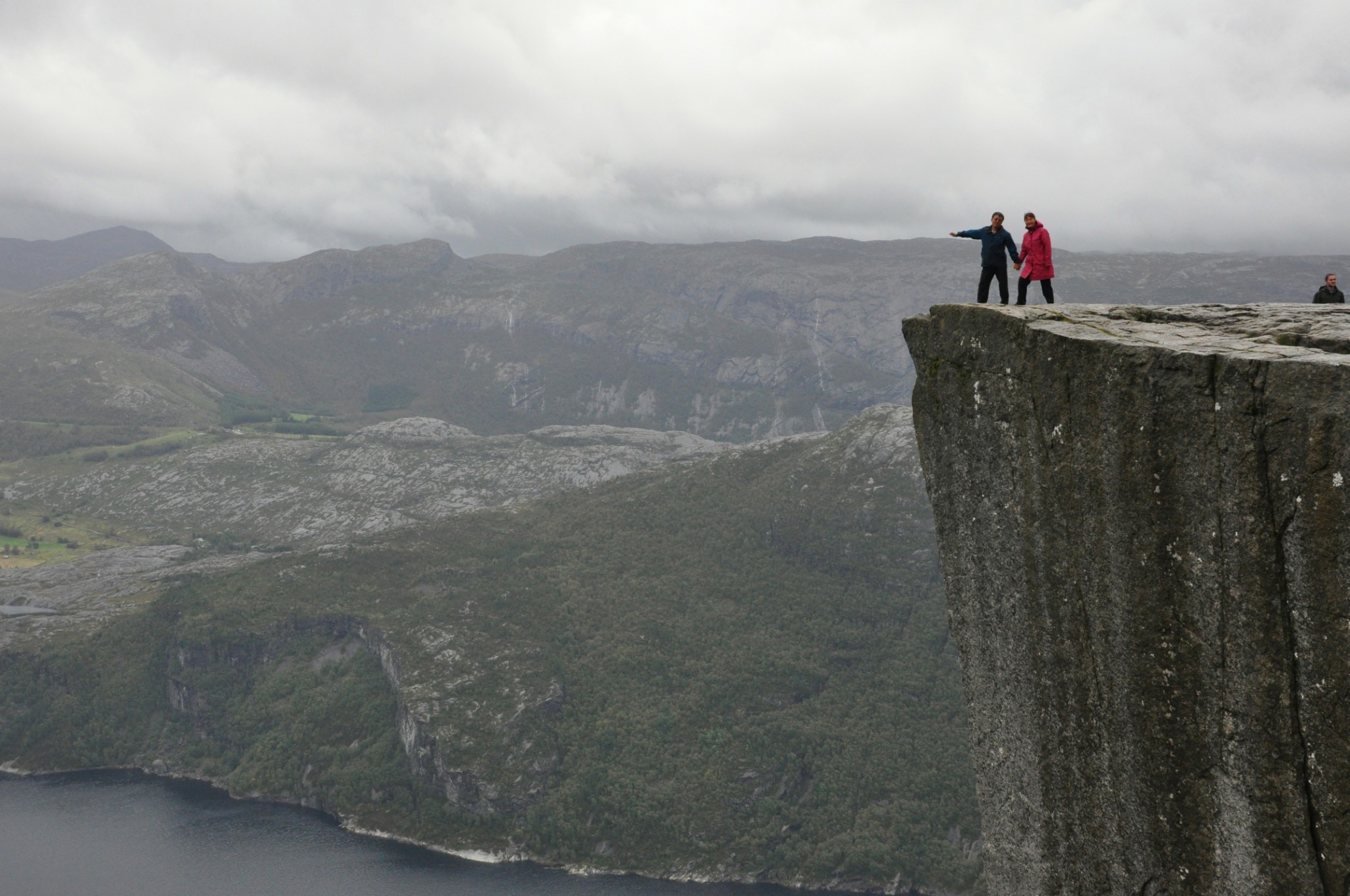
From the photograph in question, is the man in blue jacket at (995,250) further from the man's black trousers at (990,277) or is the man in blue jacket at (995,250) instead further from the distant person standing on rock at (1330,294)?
the distant person standing on rock at (1330,294)

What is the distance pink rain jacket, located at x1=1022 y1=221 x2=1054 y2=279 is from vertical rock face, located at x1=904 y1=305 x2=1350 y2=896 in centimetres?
381

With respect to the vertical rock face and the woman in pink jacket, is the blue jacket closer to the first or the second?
the woman in pink jacket

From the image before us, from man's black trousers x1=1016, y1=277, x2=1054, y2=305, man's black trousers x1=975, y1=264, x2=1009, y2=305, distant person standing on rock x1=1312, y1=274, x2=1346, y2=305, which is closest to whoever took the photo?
man's black trousers x1=975, y1=264, x2=1009, y2=305

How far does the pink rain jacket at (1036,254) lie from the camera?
22.5m

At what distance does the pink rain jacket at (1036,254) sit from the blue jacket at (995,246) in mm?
272

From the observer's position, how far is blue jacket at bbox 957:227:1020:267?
75.3ft

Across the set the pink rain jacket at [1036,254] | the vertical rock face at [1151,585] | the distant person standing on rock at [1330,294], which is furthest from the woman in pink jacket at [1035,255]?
the distant person standing on rock at [1330,294]

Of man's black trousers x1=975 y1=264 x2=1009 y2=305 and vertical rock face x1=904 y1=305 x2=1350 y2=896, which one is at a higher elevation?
man's black trousers x1=975 y1=264 x2=1009 y2=305

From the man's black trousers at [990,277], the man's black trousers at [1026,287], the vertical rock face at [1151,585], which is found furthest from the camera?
the man's black trousers at [1026,287]

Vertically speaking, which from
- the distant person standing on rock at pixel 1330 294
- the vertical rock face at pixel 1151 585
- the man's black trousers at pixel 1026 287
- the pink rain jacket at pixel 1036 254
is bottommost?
the vertical rock face at pixel 1151 585

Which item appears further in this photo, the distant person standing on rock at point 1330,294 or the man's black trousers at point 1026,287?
the distant person standing on rock at point 1330,294

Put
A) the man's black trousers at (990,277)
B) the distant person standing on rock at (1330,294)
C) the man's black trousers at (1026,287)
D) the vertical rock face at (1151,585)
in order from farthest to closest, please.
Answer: the distant person standing on rock at (1330,294), the man's black trousers at (1026,287), the man's black trousers at (990,277), the vertical rock face at (1151,585)

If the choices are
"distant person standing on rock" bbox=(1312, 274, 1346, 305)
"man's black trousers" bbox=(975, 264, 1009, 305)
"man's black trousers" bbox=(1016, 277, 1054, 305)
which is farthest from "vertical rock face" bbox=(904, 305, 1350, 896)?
"distant person standing on rock" bbox=(1312, 274, 1346, 305)

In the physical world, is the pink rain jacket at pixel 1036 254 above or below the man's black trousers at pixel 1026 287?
above
